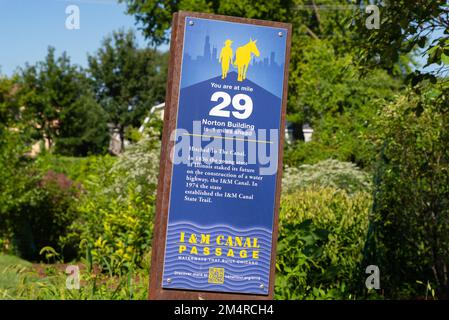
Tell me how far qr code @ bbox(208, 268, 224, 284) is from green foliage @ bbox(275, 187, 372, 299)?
1842 millimetres

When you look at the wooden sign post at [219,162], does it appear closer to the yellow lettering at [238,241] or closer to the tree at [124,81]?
the yellow lettering at [238,241]

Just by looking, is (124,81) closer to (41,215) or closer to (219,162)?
(41,215)

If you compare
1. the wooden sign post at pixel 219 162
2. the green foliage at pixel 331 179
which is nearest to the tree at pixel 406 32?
the wooden sign post at pixel 219 162

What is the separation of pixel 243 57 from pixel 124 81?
44.6 m

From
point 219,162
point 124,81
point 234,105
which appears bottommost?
point 219,162

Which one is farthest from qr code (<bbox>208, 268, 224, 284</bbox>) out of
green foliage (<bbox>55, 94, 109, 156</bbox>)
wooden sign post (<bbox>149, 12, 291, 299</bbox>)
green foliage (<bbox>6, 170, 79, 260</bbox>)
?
green foliage (<bbox>55, 94, 109, 156</bbox>)

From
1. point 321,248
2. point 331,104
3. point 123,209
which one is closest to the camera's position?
point 321,248

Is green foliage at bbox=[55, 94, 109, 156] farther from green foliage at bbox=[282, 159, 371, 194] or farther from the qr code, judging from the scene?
the qr code

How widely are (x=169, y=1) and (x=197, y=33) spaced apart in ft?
71.8

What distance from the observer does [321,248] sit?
24.4 ft

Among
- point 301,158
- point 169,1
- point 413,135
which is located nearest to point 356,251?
point 413,135

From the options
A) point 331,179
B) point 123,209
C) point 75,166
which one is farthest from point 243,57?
point 75,166

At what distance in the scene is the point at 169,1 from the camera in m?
26.6

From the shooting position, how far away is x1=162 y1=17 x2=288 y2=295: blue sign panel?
5.14 meters
